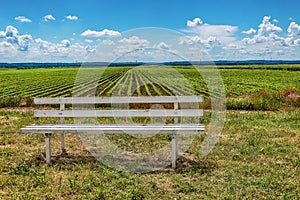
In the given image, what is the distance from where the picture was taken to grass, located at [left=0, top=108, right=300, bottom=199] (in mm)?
4797

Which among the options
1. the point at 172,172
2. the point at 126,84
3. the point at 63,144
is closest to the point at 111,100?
the point at 63,144

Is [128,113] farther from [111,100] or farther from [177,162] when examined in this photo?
[177,162]

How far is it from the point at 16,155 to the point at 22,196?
215 centimetres

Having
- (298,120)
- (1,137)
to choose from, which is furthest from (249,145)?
(1,137)

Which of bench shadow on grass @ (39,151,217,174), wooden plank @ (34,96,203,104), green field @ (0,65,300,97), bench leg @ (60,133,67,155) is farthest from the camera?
green field @ (0,65,300,97)

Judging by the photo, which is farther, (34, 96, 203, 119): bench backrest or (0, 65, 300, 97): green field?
(0, 65, 300, 97): green field

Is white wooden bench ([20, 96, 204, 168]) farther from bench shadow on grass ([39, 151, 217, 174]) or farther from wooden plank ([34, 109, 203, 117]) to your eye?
bench shadow on grass ([39, 151, 217, 174])

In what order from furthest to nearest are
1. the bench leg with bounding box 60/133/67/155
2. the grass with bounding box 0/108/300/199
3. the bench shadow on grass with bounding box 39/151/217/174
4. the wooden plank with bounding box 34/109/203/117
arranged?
the bench leg with bounding box 60/133/67/155 < the wooden plank with bounding box 34/109/203/117 < the bench shadow on grass with bounding box 39/151/217/174 < the grass with bounding box 0/108/300/199

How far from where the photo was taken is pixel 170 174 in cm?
560

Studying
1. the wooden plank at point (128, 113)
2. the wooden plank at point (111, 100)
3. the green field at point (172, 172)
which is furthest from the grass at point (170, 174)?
the wooden plank at point (111, 100)

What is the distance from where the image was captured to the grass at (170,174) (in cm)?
480

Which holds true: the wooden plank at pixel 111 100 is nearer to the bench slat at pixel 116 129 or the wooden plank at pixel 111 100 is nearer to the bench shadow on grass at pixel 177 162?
the bench slat at pixel 116 129

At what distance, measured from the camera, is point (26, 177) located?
17.9 feet

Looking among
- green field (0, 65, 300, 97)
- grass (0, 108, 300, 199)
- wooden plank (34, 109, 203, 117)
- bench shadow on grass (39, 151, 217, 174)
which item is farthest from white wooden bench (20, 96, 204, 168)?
green field (0, 65, 300, 97)
